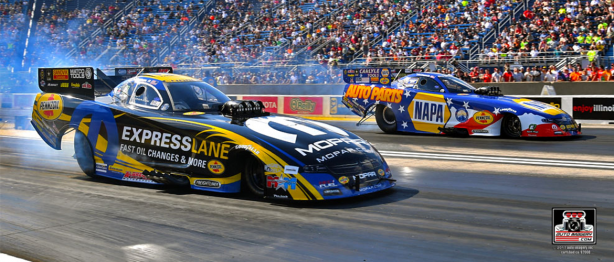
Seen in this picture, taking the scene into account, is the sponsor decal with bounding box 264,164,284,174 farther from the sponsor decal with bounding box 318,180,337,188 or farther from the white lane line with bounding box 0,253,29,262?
the white lane line with bounding box 0,253,29,262

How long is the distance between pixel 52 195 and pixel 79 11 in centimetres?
4035

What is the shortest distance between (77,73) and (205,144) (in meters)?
4.10

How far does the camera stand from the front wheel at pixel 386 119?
51.2ft

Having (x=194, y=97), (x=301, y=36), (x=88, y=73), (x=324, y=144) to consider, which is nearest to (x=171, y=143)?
(x=194, y=97)

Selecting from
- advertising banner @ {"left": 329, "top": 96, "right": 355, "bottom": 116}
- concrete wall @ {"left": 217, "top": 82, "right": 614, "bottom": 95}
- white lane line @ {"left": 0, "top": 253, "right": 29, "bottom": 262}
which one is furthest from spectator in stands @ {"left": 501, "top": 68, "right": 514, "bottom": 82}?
white lane line @ {"left": 0, "top": 253, "right": 29, "bottom": 262}

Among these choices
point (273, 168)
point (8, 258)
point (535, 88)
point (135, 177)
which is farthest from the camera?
point (535, 88)

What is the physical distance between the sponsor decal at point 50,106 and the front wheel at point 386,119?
8.20 metres

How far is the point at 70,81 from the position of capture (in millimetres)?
10586

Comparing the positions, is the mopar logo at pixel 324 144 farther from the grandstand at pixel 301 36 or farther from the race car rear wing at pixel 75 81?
the grandstand at pixel 301 36

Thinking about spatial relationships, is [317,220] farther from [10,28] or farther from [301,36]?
[10,28]

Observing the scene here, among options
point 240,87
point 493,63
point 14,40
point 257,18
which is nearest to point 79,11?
point 14,40

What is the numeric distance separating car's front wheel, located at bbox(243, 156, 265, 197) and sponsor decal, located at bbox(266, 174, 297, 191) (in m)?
0.33

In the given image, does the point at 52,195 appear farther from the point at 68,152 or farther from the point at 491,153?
the point at 491,153

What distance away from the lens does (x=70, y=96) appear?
32.6ft
